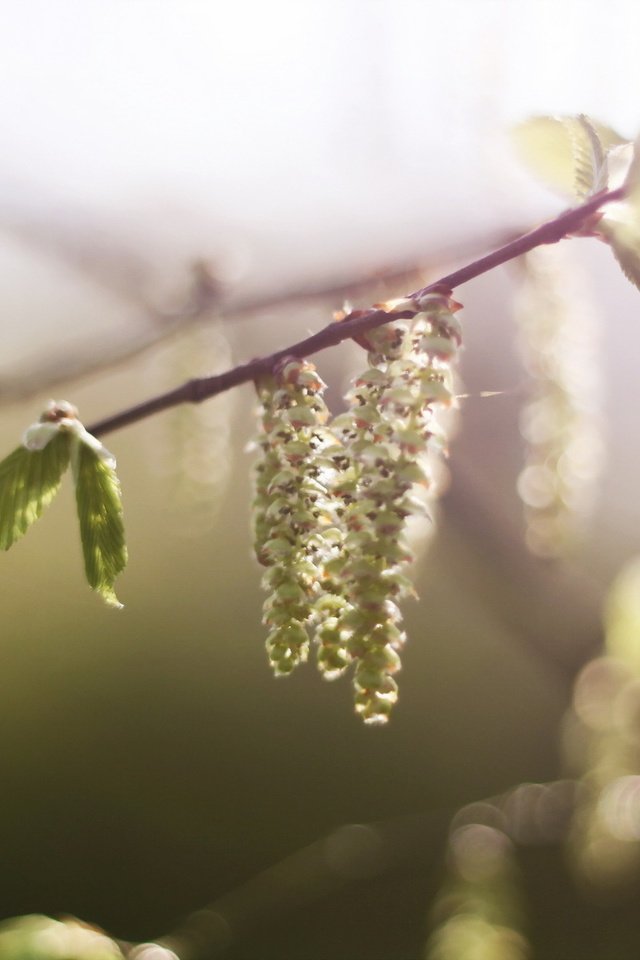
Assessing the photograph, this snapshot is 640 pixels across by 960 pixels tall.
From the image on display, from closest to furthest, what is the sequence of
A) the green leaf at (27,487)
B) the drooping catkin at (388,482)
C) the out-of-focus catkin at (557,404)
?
1. the drooping catkin at (388,482)
2. the green leaf at (27,487)
3. the out-of-focus catkin at (557,404)

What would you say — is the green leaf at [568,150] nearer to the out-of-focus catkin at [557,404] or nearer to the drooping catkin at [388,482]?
the drooping catkin at [388,482]

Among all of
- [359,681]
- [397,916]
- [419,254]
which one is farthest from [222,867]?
[359,681]

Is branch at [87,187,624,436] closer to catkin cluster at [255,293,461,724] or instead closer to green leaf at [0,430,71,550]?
catkin cluster at [255,293,461,724]

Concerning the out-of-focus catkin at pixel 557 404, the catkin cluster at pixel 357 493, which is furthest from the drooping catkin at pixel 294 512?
the out-of-focus catkin at pixel 557 404

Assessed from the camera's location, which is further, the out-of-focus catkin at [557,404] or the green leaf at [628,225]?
the out-of-focus catkin at [557,404]

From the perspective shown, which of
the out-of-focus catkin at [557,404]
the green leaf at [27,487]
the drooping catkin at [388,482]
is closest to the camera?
the drooping catkin at [388,482]

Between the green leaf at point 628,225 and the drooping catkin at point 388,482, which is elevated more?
the green leaf at point 628,225
